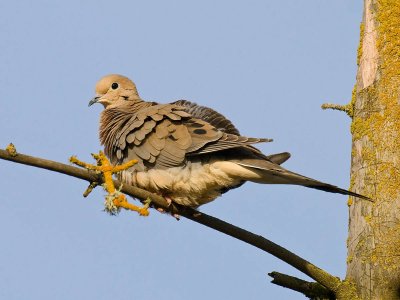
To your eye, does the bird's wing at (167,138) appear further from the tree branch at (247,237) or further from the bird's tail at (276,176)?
the tree branch at (247,237)

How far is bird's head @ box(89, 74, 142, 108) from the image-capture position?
6.73 meters

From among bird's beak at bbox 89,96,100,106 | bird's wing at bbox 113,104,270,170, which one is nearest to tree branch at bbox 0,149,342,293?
bird's wing at bbox 113,104,270,170

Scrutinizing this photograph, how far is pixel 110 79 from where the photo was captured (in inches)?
270

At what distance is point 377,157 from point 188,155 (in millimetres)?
1155

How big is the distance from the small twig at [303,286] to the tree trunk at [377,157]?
180mm

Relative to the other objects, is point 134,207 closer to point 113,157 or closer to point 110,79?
point 113,157

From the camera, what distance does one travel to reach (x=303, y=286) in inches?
179

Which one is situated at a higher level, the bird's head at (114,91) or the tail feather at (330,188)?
the bird's head at (114,91)

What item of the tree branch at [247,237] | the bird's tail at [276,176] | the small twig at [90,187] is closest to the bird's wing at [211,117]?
the bird's tail at [276,176]

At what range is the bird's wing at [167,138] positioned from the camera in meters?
4.98

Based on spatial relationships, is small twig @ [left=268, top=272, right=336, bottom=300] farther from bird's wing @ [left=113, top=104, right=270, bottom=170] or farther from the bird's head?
the bird's head

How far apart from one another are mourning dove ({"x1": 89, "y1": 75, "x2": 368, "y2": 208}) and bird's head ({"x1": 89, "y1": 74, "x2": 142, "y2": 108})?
1158 millimetres

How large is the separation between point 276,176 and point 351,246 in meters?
0.62

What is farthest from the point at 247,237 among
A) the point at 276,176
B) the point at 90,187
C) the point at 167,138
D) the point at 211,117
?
the point at 211,117
